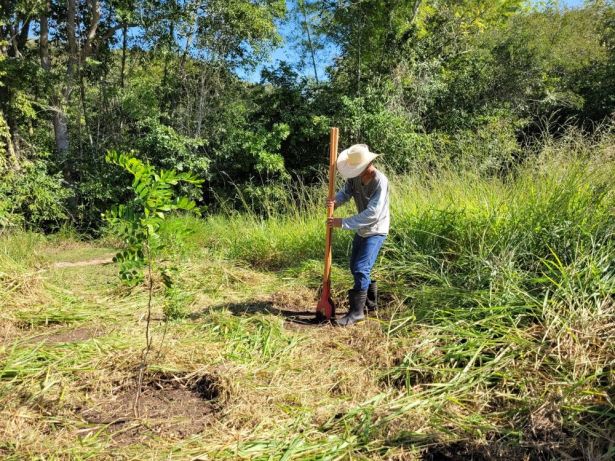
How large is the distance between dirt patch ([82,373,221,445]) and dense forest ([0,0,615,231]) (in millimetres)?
5259

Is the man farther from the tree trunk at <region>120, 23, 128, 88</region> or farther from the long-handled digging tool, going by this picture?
the tree trunk at <region>120, 23, 128, 88</region>

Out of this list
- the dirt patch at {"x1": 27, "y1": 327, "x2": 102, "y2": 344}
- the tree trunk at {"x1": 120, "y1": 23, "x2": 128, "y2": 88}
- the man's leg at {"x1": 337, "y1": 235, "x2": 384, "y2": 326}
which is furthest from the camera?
the tree trunk at {"x1": 120, "y1": 23, "x2": 128, "y2": 88}

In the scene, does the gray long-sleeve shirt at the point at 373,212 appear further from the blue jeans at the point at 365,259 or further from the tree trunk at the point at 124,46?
the tree trunk at the point at 124,46

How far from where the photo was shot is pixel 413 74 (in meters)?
11.3

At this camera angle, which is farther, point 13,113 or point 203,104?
point 203,104

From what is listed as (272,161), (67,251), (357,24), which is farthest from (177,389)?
(357,24)

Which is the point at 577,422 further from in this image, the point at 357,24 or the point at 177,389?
the point at 357,24

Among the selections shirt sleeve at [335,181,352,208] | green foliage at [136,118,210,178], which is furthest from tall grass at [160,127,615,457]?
green foliage at [136,118,210,178]

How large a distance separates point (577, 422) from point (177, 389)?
2.24 m

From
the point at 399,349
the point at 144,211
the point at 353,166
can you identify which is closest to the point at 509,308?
the point at 399,349

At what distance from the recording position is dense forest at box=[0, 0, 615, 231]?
29.8 feet

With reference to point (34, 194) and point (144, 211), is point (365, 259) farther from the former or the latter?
point (34, 194)

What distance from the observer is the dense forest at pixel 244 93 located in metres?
9.09

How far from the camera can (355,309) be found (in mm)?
3818
